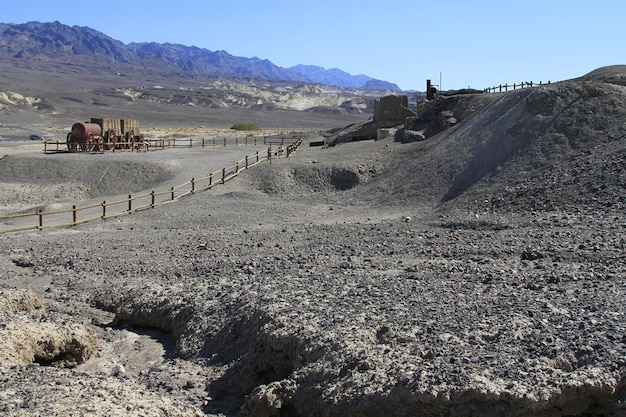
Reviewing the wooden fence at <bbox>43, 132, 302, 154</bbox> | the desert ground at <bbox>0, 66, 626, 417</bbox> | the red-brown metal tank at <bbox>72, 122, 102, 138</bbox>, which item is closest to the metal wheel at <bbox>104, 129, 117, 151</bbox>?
the wooden fence at <bbox>43, 132, 302, 154</bbox>

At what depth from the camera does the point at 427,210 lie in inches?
914

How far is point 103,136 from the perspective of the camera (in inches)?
1772

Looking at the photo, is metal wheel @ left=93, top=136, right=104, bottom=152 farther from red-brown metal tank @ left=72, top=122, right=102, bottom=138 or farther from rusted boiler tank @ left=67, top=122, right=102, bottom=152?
red-brown metal tank @ left=72, top=122, right=102, bottom=138

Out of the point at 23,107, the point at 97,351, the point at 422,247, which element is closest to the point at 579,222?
the point at 422,247

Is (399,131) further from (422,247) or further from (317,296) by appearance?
(317,296)

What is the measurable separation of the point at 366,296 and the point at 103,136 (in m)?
37.0

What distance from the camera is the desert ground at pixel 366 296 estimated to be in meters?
7.83

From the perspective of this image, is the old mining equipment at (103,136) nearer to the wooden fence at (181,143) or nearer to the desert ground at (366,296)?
the wooden fence at (181,143)

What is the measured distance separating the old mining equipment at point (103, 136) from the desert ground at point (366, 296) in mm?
19289

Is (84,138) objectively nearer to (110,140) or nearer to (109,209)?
(110,140)

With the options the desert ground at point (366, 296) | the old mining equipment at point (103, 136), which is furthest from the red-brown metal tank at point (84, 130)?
the desert ground at point (366, 296)

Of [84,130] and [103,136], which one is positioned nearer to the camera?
[84,130]

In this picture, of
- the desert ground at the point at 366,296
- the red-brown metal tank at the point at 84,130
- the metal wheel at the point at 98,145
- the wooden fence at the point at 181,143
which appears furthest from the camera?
the wooden fence at the point at 181,143

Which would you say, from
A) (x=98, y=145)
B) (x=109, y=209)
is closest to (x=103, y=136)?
(x=98, y=145)
